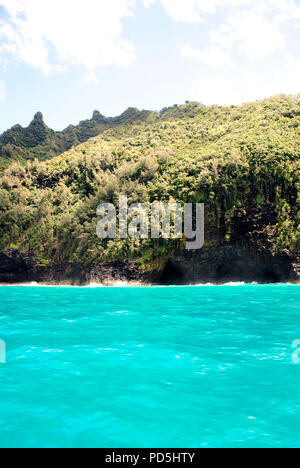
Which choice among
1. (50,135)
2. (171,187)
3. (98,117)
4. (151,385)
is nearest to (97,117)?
(98,117)

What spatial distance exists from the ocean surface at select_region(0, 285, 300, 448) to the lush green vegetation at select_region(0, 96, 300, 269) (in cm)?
2375

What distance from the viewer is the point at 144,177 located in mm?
39812

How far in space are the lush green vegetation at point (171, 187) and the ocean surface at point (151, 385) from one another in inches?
935

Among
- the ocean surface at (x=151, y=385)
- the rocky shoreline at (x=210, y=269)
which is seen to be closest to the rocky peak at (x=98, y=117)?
the rocky shoreline at (x=210, y=269)

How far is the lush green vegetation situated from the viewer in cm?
3500

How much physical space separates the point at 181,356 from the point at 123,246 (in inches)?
1101

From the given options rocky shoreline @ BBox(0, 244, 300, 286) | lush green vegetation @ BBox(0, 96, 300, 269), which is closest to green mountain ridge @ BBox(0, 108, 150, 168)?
lush green vegetation @ BBox(0, 96, 300, 269)

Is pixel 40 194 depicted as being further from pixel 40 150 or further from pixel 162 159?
pixel 40 150

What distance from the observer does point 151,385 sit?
20.6ft

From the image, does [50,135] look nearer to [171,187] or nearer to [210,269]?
[171,187]

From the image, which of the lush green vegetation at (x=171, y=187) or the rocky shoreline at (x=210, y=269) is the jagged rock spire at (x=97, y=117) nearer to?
the lush green vegetation at (x=171, y=187)

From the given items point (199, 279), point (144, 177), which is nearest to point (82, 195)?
point (144, 177)

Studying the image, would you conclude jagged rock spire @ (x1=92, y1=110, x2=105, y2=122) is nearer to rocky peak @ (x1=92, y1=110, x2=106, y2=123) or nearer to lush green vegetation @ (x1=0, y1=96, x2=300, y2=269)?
rocky peak @ (x1=92, y1=110, x2=106, y2=123)

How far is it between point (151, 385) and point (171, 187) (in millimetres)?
31609
